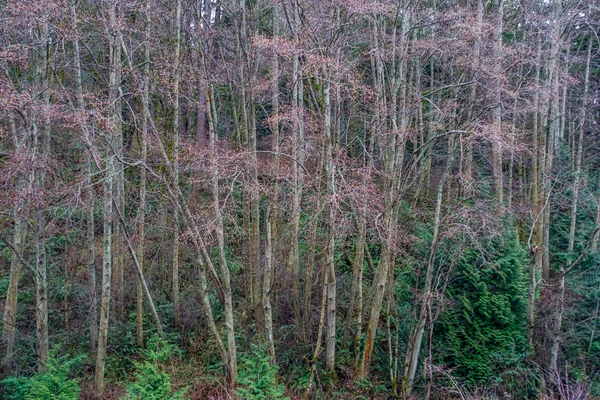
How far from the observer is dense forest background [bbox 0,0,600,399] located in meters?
7.59

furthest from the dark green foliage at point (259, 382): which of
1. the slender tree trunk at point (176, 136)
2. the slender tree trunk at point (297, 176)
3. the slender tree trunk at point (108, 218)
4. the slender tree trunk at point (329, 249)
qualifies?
the slender tree trunk at point (176, 136)

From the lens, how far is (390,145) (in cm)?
891

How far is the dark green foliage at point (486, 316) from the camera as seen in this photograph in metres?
8.52

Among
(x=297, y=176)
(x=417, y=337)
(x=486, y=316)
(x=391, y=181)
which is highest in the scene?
(x=297, y=176)

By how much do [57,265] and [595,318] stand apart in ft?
38.6

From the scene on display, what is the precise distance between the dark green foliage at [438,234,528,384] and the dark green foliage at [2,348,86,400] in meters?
6.48

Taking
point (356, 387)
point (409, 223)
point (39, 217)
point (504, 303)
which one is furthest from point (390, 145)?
point (39, 217)

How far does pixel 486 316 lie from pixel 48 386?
744cm

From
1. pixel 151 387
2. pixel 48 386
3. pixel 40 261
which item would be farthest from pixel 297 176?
pixel 48 386

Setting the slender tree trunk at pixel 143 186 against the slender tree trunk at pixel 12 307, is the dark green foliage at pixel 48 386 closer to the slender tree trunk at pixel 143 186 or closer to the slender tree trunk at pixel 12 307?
the slender tree trunk at pixel 12 307

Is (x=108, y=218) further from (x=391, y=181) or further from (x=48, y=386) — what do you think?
(x=391, y=181)

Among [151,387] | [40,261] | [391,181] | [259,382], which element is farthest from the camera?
[391,181]

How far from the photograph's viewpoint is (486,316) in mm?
8578

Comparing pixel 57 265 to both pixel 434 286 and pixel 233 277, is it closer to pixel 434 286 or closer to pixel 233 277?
pixel 233 277
